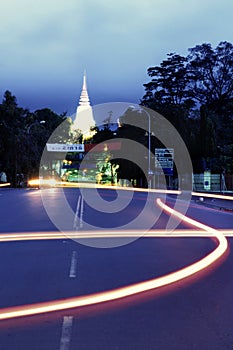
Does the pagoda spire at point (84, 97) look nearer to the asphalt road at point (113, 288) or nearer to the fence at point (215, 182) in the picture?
the fence at point (215, 182)

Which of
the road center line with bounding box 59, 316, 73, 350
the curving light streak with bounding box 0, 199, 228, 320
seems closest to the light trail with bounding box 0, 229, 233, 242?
the curving light streak with bounding box 0, 199, 228, 320

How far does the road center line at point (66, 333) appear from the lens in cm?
486

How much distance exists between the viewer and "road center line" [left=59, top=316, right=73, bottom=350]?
486 centimetres

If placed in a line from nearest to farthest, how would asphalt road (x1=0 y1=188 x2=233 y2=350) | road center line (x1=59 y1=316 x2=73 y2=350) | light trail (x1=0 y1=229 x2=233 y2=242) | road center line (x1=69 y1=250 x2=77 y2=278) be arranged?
1. road center line (x1=59 y1=316 x2=73 y2=350)
2. asphalt road (x1=0 y1=188 x2=233 y2=350)
3. road center line (x1=69 y1=250 x2=77 y2=278)
4. light trail (x1=0 y1=229 x2=233 y2=242)

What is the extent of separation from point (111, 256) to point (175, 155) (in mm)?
46581

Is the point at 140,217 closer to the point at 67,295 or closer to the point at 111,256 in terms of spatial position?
the point at 111,256

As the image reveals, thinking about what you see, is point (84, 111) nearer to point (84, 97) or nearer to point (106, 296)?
point (84, 97)

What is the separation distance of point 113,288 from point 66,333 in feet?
6.50

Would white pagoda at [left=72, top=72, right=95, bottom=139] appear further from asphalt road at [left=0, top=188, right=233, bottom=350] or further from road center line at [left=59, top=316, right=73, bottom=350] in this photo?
road center line at [left=59, top=316, right=73, bottom=350]

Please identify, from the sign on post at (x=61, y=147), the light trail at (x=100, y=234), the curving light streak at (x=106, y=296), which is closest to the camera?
the curving light streak at (x=106, y=296)

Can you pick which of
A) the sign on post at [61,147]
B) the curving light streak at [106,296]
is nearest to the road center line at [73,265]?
the curving light streak at [106,296]

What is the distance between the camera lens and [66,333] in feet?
17.1

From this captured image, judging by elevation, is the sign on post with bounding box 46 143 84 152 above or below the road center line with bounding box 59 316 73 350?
above

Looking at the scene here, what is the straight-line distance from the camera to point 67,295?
22.1ft
